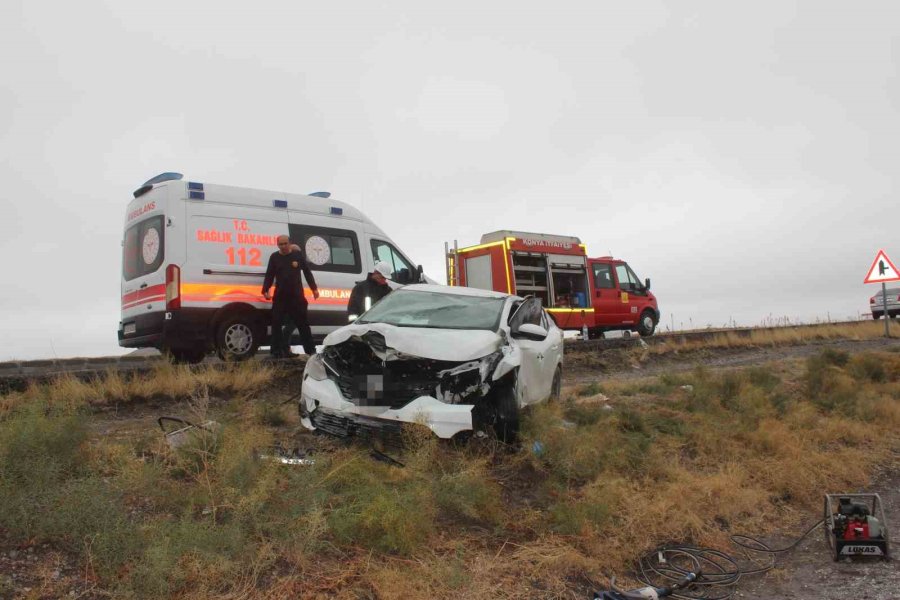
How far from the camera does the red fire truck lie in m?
18.0

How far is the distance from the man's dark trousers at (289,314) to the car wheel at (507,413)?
15.5 feet

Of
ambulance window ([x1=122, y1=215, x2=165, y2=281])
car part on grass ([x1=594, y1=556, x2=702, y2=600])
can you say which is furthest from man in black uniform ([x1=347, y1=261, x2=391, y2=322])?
car part on grass ([x1=594, y1=556, x2=702, y2=600])

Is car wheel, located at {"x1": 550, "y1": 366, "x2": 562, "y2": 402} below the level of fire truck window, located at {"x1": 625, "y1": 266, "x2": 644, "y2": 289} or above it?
below

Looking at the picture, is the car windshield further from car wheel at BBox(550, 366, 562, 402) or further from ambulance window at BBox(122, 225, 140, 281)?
ambulance window at BBox(122, 225, 140, 281)

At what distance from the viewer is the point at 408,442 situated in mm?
5316

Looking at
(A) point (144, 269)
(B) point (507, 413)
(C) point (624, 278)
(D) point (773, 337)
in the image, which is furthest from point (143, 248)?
(D) point (773, 337)

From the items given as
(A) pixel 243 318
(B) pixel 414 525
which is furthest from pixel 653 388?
(B) pixel 414 525

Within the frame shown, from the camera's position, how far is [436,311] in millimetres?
6883

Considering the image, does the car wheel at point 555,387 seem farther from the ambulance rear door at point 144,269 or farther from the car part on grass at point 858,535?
the ambulance rear door at point 144,269

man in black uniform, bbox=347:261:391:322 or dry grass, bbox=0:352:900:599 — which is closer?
dry grass, bbox=0:352:900:599

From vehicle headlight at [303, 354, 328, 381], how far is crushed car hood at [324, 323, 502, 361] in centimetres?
19

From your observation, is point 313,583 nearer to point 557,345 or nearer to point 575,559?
point 575,559

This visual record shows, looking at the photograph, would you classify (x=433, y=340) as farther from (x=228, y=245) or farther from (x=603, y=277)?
(x=603, y=277)

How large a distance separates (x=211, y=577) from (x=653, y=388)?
27.9 feet
